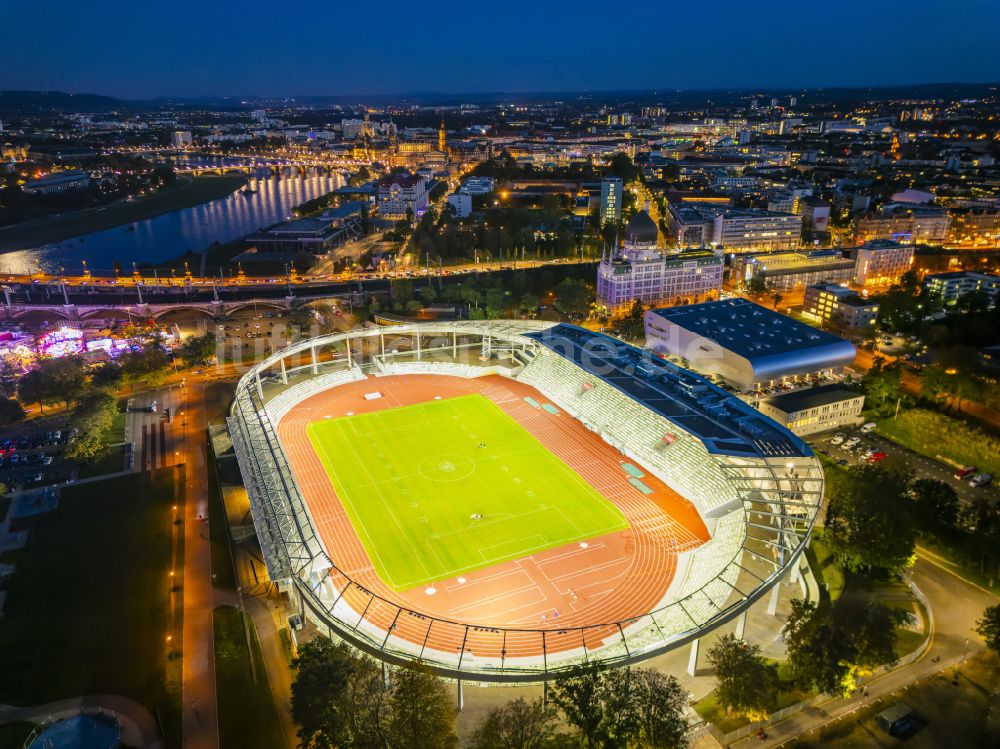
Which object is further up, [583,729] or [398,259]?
[398,259]

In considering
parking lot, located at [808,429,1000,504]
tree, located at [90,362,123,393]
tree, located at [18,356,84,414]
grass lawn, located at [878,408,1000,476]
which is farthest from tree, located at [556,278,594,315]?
tree, located at [18,356,84,414]

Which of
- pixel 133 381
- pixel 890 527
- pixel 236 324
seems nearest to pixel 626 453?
pixel 890 527

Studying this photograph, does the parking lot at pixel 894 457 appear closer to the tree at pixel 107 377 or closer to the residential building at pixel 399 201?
the tree at pixel 107 377

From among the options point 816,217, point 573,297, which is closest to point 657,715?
point 573,297

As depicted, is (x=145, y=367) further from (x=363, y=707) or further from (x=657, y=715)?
(x=657, y=715)

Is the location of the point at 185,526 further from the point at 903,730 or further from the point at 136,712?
the point at 903,730
